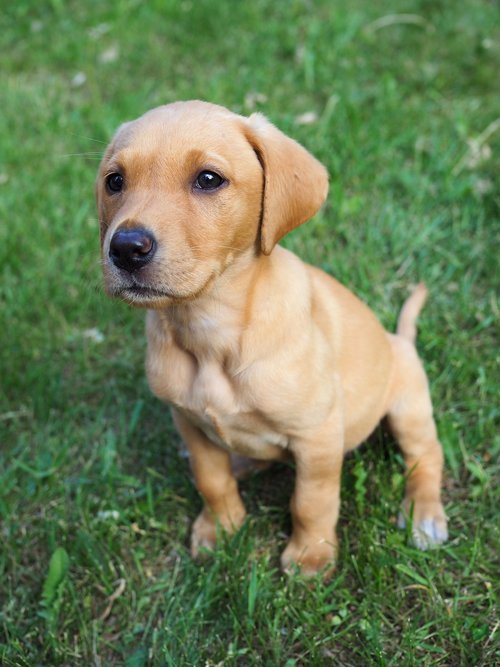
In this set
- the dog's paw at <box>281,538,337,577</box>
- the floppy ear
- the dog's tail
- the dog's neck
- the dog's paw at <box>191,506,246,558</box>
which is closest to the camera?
the floppy ear

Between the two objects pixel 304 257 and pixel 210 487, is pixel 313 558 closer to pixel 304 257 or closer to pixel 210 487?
pixel 210 487

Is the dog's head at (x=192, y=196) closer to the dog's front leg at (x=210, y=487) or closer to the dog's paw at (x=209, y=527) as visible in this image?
the dog's front leg at (x=210, y=487)

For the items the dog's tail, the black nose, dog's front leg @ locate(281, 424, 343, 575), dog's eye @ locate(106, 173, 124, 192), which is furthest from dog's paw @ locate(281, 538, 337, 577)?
dog's eye @ locate(106, 173, 124, 192)

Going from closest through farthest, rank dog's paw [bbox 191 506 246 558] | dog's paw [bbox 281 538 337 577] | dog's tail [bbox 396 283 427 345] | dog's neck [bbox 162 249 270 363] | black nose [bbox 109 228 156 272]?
black nose [bbox 109 228 156 272]
dog's neck [bbox 162 249 270 363]
dog's paw [bbox 281 538 337 577]
dog's paw [bbox 191 506 246 558]
dog's tail [bbox 396 283 427 345]

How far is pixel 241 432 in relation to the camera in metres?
3.03

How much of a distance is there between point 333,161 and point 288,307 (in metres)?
2.57

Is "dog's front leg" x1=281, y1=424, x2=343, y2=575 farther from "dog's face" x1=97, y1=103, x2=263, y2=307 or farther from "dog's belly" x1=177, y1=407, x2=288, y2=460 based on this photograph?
"dog's face" x1=97, y1=103, x2=263, y2=307

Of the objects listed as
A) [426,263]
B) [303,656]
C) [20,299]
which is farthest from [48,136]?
[303,656]

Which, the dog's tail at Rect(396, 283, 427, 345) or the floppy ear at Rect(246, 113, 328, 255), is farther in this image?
the dog's tail at Rect(396, 283, 427, 345)

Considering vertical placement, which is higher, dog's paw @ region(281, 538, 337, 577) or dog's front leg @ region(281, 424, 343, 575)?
dog's front leg @ region(281, 424, 343, 575)

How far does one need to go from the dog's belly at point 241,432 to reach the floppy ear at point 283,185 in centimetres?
64

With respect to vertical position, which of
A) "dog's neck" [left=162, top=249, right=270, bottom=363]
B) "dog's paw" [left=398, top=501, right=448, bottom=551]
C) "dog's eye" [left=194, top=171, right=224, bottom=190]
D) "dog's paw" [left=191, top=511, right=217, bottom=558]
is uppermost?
"dog's eye" [left=194, top=171, right=224, bottom=190]

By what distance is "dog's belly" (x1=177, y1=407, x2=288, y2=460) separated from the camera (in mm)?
2947

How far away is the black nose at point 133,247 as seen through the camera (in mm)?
2428
